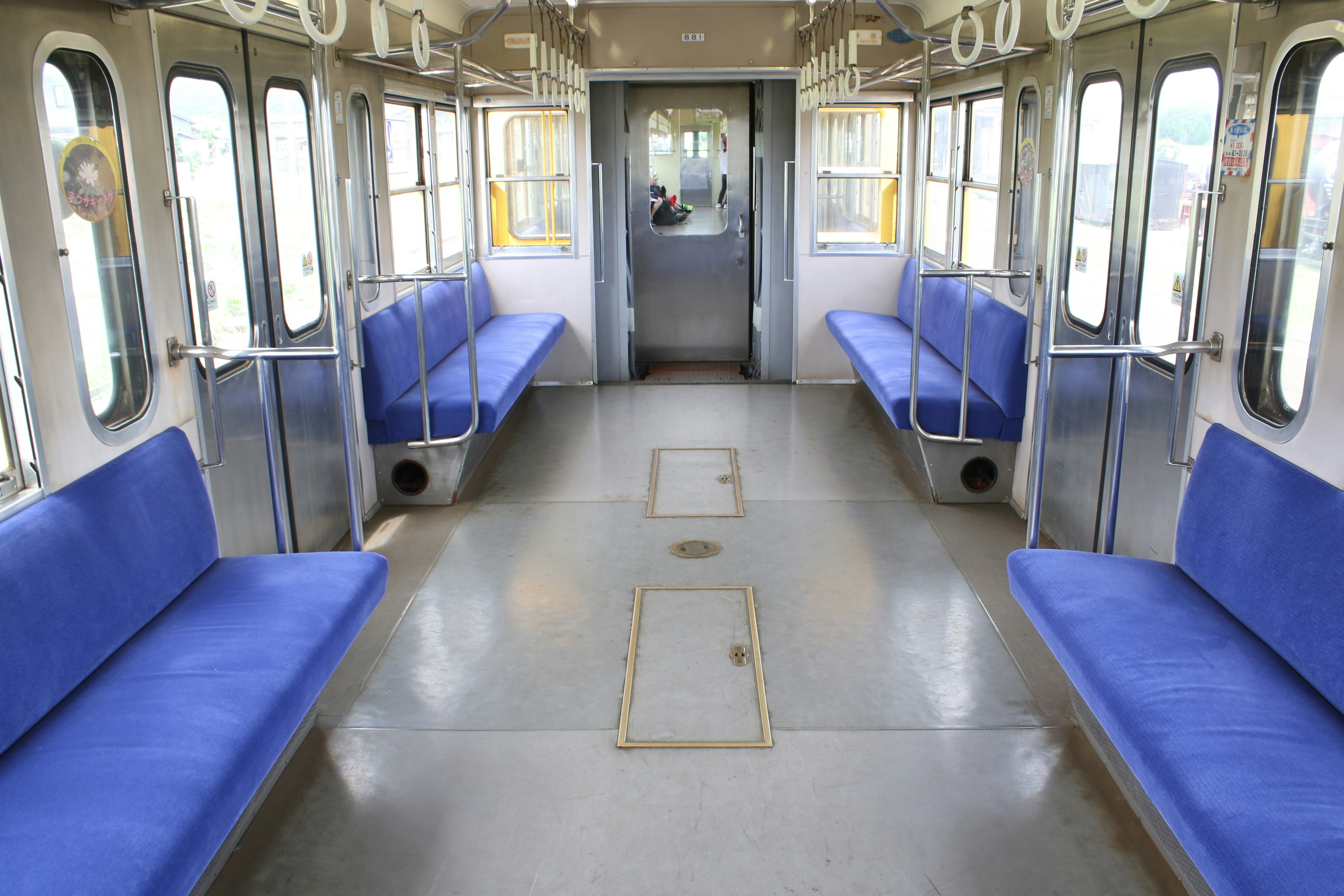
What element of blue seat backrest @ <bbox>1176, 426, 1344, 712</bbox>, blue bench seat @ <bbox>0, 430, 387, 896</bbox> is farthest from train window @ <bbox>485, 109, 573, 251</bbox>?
blue seat backrest @ <bbox>1176, 426, 1344, 712</bbox>

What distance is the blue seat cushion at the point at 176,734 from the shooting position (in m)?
1.82

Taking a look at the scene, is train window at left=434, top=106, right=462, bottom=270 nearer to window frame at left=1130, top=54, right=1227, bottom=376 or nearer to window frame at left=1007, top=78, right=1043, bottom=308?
window frame at left=1007, top=78, right=1043, bottom=308

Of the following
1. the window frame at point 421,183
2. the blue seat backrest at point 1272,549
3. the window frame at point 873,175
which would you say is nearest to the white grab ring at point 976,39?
the blue seat backrest at point 1272,549

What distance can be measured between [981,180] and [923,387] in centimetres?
150

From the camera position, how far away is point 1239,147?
2.97 m

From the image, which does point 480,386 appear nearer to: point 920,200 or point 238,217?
point 238,217

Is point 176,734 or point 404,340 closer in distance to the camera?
point 176,734

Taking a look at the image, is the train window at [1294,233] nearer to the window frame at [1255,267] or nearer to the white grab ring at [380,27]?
the window frame at [1255,267]

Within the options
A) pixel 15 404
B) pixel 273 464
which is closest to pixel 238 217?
pixel 273 464

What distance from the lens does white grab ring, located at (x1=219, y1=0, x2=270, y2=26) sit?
2.36m

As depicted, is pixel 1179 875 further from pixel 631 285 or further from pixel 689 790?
pixel 631 285

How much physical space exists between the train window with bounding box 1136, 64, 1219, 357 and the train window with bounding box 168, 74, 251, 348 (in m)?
3.18

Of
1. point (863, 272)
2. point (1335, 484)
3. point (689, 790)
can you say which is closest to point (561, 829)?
point (689, 790)

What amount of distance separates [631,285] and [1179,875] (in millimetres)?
6221
